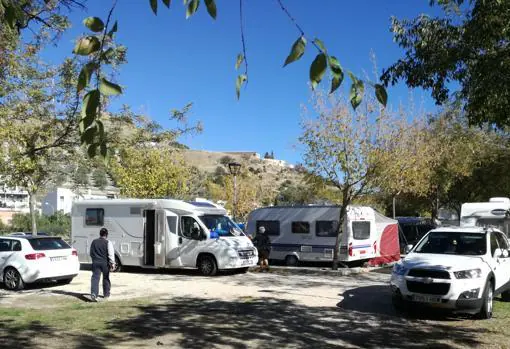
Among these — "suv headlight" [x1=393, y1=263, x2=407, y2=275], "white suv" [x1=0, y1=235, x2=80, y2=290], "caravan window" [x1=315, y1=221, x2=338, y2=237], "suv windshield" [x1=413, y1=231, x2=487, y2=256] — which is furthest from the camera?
"caravan window" [x1=315, y1=221, x2=338, y2=237]

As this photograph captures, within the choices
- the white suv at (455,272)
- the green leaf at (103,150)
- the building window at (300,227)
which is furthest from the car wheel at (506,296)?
the green leaf at (103,150)

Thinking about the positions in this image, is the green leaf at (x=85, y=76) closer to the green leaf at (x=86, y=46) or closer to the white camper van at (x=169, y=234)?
the green leaf at (x=86, y=46)

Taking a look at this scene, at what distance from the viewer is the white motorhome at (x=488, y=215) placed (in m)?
18.0

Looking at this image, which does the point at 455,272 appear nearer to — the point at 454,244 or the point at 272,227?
the point at 454,244

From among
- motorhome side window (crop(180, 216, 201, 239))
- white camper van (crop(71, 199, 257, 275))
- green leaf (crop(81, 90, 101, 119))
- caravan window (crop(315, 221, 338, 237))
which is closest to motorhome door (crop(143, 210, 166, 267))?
white camper van (crop(71, 199, 257, 275))

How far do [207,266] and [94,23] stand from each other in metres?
16.3

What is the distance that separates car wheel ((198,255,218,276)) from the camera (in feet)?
60.1

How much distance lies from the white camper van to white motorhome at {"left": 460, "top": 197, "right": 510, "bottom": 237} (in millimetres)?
7299

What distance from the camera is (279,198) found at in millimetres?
71250

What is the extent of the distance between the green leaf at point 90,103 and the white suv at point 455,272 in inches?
333

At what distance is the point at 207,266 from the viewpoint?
60.5 ft

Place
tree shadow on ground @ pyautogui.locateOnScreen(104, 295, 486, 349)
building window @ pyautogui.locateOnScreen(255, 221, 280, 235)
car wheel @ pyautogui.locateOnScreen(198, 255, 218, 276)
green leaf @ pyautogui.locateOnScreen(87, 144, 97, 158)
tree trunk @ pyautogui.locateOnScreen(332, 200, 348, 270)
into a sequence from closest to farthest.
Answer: green leaf @ pyautogui.locateOnScreen(87, 144, 97, 158)
tree shadow on ground @ pyautogui.locateOnScreen(104, 295, 486, 349)
car wheel @ pyautogui.locateOnScreen(198, 255, 218, 276)
tree trunk @ pyautogui.locateOnScreen(332, 200, 348, 270)
building window @ pyautogui.locateOnScreen(255, 221, 280, 235)

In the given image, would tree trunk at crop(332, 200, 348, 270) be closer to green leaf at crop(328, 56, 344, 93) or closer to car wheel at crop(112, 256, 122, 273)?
car wheel at crop(112, 256, 122, 273)

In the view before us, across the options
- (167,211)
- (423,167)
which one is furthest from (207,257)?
(423,167)
